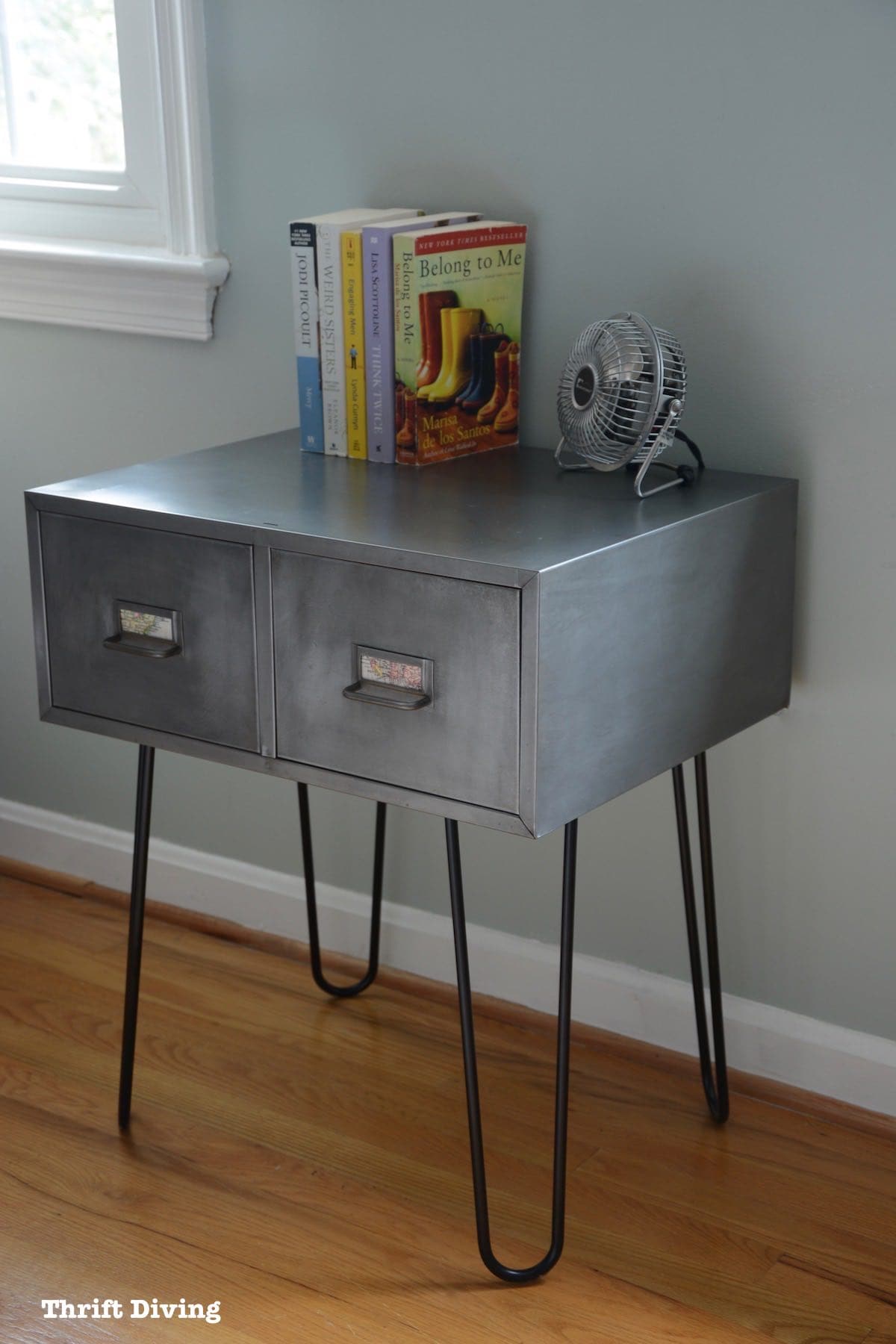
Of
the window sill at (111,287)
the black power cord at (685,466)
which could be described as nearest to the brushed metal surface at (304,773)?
the black power cord at (685,466)

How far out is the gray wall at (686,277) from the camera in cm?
156

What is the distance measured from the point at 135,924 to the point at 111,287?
2.96 ft

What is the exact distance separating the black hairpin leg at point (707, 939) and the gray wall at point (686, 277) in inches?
3.4

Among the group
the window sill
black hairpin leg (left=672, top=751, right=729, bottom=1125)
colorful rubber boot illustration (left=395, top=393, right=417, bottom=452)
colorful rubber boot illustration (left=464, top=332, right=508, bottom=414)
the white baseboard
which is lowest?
the white baseboard

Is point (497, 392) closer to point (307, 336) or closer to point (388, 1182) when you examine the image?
point (307, 336)

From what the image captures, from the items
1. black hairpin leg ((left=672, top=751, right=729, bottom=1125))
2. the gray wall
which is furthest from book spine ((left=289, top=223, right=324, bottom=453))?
black hairpin leg ((left=672, top=751, right=729, bottom=1125))

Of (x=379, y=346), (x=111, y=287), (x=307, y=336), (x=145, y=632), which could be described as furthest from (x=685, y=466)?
(x=111, y=287)

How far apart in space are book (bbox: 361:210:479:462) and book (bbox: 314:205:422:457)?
0.12 ft

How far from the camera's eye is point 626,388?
4.92 feet

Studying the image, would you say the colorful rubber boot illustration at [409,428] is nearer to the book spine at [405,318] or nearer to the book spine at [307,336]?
the book spine at [405,318]

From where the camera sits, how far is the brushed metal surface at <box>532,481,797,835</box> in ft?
4.21

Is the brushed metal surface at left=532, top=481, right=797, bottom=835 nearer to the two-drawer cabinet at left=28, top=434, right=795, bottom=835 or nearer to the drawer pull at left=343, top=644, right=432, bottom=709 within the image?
the two-drawer cabinet at left=28, top=434, right=795, bottom=835

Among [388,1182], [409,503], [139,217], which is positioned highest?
[139,217]

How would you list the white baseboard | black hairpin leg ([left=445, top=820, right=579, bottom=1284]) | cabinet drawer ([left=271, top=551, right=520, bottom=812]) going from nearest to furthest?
cabinet drawer ([left=271, top=551, right=520, bottom=812]) < black hairpin leg ([left=445, top=820, right=579, bottom=1284]) < the white baseboard
